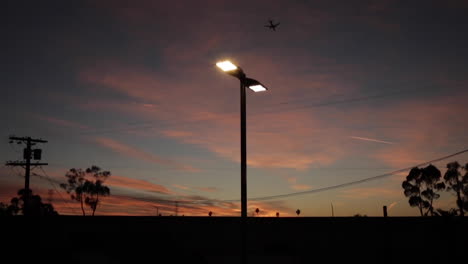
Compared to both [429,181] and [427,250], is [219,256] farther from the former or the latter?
[429,181]

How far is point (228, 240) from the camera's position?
1239 inches

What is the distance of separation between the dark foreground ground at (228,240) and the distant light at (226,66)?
18.1m

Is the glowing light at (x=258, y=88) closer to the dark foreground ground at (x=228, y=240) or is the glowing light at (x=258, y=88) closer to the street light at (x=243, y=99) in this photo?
the street light at (x=243, y=99)

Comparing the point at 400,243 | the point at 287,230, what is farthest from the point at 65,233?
the point at 400,243

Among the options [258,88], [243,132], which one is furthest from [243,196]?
[258,88]

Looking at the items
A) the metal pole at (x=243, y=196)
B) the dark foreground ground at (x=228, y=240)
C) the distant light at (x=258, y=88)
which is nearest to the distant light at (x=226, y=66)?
the distant light at (x=258, y=88)

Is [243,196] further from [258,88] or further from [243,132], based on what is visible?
[258,88]

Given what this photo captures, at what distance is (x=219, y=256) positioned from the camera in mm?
30047

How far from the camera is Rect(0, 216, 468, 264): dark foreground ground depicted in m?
28.1

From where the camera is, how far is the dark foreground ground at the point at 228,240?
28.1m

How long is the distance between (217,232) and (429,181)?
5990cm

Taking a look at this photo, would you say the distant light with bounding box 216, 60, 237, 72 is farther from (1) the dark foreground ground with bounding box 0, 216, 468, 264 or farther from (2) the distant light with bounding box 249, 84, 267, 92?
(1) the dark foreground ground with bounding box 0, 216, 468, 264

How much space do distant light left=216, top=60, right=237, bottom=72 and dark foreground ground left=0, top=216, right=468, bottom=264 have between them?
18058 millimetres

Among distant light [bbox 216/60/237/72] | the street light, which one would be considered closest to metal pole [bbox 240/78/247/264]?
the street light
